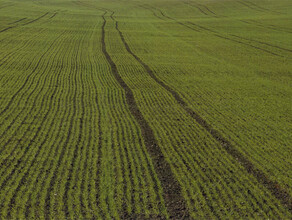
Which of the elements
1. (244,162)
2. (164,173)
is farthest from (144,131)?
(244,162)

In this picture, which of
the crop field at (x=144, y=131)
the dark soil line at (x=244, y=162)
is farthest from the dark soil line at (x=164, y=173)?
the dark soil line at (x=244, y=162)

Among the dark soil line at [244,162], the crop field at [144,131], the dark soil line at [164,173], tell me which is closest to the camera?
the dark soil line at [164,173]

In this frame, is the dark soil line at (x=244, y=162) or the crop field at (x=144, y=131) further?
the dark soil line at (x=244, y=162)

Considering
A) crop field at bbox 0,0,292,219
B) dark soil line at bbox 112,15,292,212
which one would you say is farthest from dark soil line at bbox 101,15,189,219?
dark soil line at bbox 112,15,292,212

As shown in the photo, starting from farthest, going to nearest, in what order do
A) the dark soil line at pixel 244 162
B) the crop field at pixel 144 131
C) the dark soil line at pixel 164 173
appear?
the dark soil line at pixel 244 162
the crop field at pixel 144 131
the dark soil line at pixel 164 173

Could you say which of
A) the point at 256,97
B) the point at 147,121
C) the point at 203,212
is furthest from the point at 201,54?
the point at 203,212

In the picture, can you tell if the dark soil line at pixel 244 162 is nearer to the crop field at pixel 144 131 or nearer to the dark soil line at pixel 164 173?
the crop field at pixel 144 131

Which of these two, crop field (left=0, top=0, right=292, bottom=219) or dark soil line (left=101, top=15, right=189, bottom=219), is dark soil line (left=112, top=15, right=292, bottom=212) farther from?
dark soil line (left=101, top=15, right=189, bottom=219)

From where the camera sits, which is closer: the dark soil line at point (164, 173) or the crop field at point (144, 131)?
the dark soil line at point (164, 173)

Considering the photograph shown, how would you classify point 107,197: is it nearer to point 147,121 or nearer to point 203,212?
point 203,212
